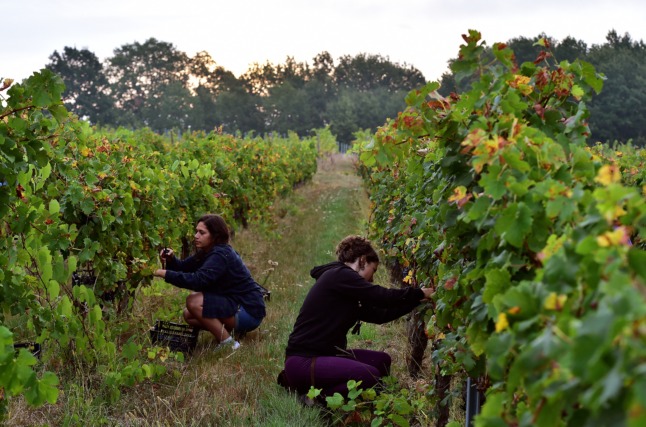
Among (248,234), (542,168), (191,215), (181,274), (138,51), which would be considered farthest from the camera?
(138,51)

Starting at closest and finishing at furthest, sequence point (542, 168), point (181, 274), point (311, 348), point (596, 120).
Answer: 1. point (542, 168)
2. point (311, 348)
3. point (181, 274)
4. point (596, 120)

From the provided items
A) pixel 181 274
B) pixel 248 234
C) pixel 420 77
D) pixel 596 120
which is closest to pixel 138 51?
pixel 420 77

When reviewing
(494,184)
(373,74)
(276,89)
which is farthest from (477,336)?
(373,74)

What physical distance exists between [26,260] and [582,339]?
2981 millimetres

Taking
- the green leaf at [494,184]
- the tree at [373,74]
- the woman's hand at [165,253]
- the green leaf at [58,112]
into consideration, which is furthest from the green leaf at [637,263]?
the tree at [373,74]

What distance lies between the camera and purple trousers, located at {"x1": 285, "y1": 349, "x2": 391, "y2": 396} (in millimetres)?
4426

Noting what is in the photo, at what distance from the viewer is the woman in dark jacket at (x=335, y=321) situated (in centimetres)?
442

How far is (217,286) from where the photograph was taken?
5.83m

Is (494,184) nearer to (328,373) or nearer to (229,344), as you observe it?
(328,373)

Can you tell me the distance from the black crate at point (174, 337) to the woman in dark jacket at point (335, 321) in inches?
46.7

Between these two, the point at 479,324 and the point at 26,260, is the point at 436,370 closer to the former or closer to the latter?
the point at 479,324

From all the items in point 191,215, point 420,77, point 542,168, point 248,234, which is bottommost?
point 248,234

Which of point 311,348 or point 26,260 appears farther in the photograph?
point 311,348

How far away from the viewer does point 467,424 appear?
3.23 metres
